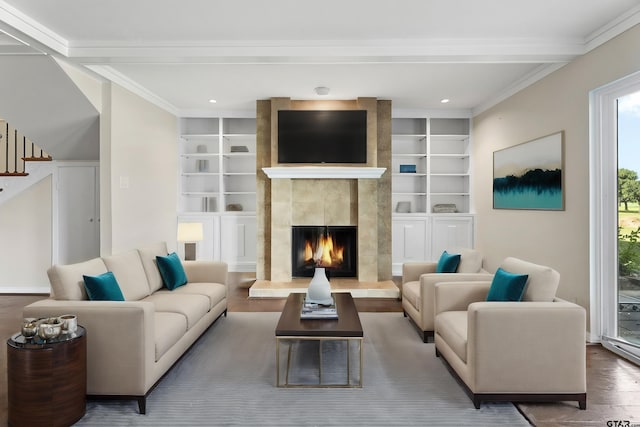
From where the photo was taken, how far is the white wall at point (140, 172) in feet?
14.9

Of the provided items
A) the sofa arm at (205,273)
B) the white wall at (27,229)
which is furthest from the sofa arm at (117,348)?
the white wall at (27,229)

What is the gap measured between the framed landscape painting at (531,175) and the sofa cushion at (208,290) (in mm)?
3613

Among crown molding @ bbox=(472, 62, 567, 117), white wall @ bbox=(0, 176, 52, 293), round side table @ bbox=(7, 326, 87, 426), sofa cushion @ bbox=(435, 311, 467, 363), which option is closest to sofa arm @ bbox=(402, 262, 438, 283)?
sofa cushion @ bbox=(435, 311, 467, 363)

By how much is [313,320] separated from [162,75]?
11.3ft

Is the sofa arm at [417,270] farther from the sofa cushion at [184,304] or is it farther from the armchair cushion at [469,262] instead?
the sofa cushion at [184,304]

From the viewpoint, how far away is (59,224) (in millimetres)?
5234

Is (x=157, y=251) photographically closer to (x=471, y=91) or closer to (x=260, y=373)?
(x=260, y=373)

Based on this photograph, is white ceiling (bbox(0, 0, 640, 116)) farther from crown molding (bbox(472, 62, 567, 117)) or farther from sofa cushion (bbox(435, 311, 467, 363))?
sofa cushion (bbox(435, 311, 467, 363))

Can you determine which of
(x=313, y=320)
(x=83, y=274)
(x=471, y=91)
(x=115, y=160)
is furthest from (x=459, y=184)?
(x=83, y=274)

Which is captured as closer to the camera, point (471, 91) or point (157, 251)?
point (157, 251)

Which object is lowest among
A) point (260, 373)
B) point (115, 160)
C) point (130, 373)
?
point (260, 373)

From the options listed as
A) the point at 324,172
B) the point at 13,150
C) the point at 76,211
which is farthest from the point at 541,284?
the point at 13,150

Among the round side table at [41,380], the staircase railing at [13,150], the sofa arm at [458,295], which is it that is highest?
the staircase railing at [13,150]

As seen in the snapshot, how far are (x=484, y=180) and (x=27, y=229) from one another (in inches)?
258
